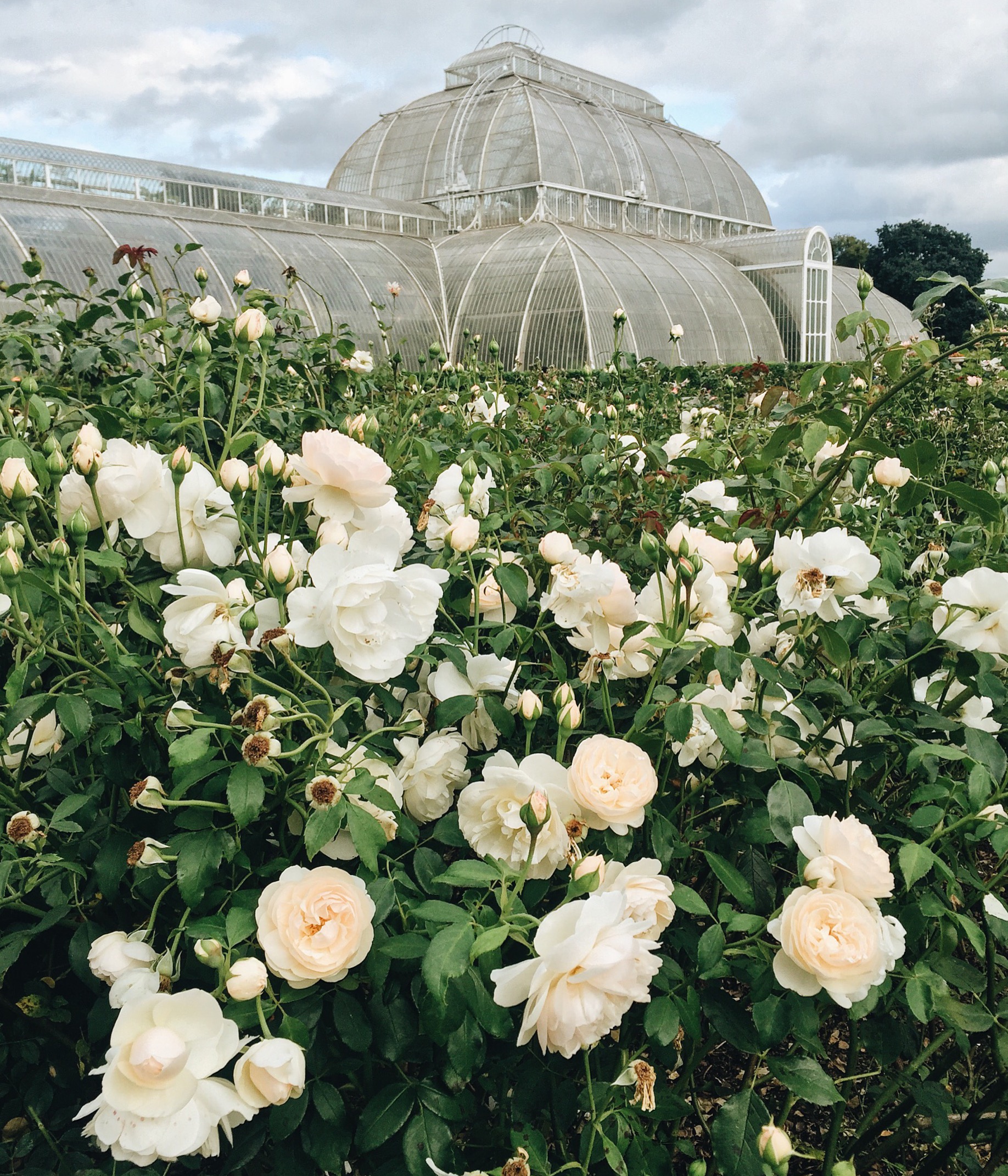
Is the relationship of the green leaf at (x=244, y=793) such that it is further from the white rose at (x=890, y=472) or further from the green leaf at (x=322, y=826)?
the white rose at (x=890, y=472)

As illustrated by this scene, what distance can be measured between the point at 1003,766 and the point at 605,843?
58 centimetres

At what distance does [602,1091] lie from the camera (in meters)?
1.18

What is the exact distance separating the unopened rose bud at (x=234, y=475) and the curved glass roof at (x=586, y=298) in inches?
531

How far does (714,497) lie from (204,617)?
3.45ft

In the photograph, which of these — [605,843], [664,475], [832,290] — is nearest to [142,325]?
[664,475]

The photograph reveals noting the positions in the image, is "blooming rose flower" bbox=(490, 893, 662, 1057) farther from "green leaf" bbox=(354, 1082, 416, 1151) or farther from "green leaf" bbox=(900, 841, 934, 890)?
"green leaf" bbox=(900, 841, 934, 890)

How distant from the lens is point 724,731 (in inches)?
47.0

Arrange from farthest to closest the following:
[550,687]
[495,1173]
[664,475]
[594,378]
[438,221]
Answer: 1. [438,221]
2. [594,378]
3. [664,475]
4. [550,687]
5. [495,1173]

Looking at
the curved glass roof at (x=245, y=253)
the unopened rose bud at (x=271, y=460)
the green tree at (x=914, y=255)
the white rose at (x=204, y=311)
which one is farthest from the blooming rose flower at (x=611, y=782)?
the green tree at (x=914, y=255)

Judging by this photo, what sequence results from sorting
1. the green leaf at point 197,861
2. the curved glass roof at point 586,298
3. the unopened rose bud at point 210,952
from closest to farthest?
1. the unopened rose bud at point 210,952
2. the green leaf at point 197,861
3. the curved glass roof at point 586,298

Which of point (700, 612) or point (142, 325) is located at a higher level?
point (142, 325)

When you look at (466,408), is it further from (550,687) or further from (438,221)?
(438,221)

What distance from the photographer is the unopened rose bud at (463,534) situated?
1377 mm

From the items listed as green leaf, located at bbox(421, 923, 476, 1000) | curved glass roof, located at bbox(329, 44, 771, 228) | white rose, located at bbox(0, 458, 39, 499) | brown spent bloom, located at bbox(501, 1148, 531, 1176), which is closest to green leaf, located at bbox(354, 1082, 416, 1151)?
brown spent bloom, located at bbox(501, 1148, 531, 1176)
